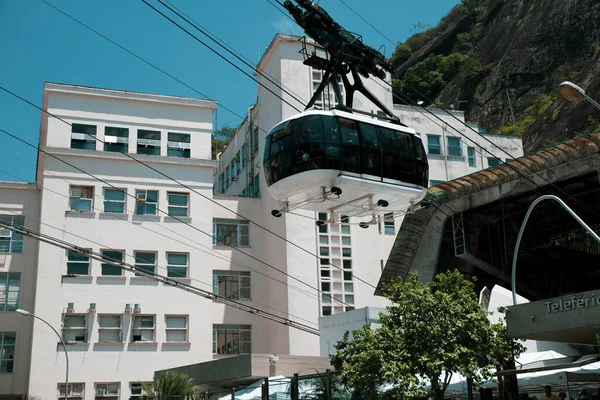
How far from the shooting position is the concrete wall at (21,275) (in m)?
40.7

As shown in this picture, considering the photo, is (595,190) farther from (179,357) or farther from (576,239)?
(179,357)

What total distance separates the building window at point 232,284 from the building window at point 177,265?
7.70 feet

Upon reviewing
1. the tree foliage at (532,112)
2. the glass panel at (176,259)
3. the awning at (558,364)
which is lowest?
the awning at (558,364)

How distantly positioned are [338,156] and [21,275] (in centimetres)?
2718

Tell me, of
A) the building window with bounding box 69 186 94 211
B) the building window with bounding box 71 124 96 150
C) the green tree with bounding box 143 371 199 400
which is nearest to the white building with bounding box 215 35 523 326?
the building window with bounding box 69 186 94 211

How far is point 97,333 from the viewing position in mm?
41125

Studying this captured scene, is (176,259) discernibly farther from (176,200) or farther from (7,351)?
(7,351)

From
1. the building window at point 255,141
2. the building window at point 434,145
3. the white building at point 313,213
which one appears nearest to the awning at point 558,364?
the white building at point 313,213

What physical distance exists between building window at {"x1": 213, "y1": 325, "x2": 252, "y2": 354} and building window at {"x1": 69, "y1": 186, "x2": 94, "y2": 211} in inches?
401

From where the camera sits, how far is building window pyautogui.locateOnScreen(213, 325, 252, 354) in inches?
1757

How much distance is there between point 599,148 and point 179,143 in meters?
24.9

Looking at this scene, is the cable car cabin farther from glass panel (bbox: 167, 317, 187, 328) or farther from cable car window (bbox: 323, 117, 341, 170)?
glass panel (bbox: 167, 317, 187, 328)

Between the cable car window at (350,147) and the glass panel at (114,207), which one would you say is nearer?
the cable car window at (350,147)

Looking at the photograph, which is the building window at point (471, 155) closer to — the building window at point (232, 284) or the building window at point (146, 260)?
the building window at point (232, 284)
